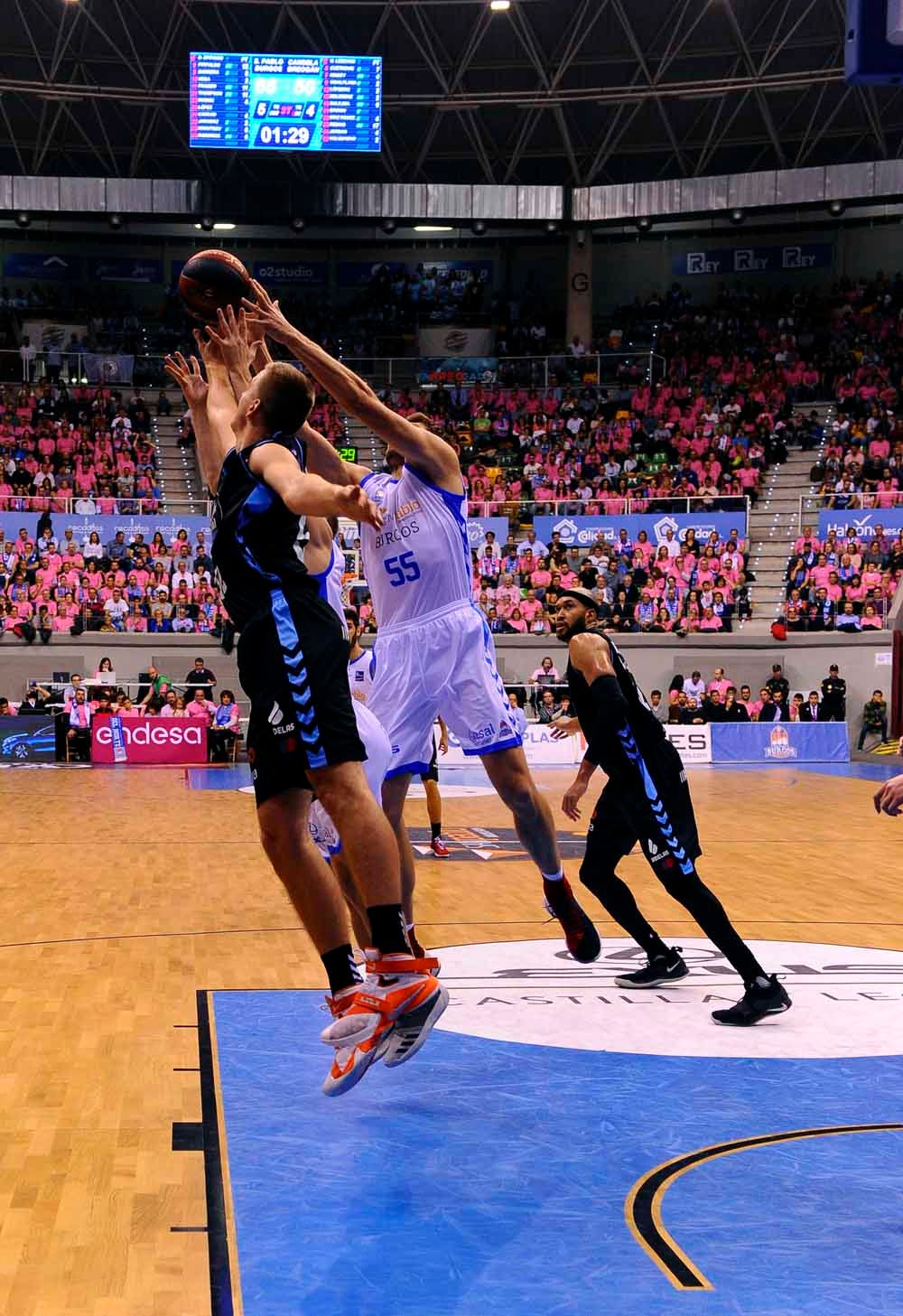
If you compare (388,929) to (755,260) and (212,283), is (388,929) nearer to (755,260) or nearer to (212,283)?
(212,283)

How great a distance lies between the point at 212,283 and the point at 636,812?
3.15 metres

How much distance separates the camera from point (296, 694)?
449 centimetres

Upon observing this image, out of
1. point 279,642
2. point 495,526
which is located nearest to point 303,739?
point 279,642

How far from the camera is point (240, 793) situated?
58.4ft

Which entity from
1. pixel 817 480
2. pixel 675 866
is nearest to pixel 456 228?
pixel 817 480

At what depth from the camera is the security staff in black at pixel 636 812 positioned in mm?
6312

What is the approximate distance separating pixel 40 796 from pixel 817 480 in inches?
743

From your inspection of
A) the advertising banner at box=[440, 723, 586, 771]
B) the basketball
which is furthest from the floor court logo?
the advertising banner at box=[440, 723, 586, 771]

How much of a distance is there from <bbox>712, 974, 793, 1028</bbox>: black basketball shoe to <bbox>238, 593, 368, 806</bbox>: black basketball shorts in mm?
2546

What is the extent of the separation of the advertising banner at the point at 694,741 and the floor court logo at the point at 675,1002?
14.4 meters

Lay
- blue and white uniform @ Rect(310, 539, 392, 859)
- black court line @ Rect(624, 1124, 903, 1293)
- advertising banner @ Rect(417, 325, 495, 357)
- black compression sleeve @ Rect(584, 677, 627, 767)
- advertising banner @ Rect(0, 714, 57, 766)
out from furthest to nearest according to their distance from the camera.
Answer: advertising banner @ Rect(417, 325, 495, 357)
advertising banner @ Rect(0, 714, 57, 766)
black compression sleeve @ Rect(584, 677, 627, 767)
blue and white uniform @ Rect(310, 539, 392, 859)
black court line @ Rect(624, 1124, 903, 1293)

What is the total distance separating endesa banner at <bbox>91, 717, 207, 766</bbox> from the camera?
2158cm

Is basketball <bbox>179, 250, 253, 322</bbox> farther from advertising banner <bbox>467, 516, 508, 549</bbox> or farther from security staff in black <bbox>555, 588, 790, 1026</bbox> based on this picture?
advertising banner <bbox>467, 516, 508, 549</bbox>

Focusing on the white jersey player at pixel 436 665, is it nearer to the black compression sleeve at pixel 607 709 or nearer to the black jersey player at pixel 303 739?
the black compression sleeve at pixel 607 709
